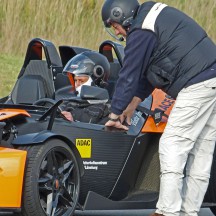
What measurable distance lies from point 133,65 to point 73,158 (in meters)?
0.87

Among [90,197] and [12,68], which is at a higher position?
[90,197]

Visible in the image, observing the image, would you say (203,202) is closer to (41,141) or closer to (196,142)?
(196,142)

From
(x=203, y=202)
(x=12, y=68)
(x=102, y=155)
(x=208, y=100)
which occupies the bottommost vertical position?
(x=12, y=68)

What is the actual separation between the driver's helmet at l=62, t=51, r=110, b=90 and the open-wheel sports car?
28 cm

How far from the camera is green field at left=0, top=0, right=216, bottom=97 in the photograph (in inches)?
784

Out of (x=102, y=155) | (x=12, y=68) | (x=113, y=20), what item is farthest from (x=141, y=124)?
(x=12, y=68)

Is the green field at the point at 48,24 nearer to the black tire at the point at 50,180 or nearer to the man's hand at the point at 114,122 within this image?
the man's hand at the point at 114,122

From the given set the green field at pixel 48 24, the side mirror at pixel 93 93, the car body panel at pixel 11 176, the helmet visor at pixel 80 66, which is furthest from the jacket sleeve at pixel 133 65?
the green field at pixel 48 24

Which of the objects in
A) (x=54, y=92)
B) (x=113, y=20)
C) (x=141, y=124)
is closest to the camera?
(x=113, y=20)

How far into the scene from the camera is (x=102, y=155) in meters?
8.06

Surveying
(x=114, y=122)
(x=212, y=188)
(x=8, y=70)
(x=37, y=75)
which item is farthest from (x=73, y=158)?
(x=8, y=70)

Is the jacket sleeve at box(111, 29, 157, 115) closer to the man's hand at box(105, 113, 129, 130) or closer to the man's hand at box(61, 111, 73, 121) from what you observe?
the man's hand at box(105, 113, 129, 130)

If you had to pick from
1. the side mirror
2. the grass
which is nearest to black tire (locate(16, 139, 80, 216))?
the side mirror

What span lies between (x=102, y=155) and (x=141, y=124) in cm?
57
